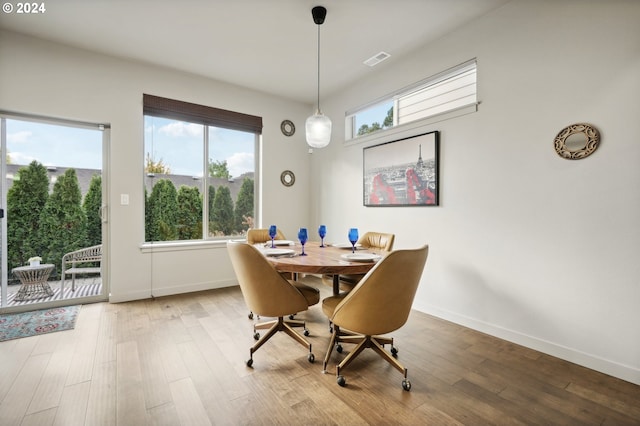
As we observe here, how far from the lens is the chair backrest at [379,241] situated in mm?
2730

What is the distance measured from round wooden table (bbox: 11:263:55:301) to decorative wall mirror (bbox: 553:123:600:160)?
499 centimetres

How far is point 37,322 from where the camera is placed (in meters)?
2.67

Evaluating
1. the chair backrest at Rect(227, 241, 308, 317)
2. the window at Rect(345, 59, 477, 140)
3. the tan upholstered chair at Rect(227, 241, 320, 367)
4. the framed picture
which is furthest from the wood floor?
the window at Rect(345, 59, 477, 140)

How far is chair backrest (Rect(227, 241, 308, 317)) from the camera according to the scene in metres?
1.86

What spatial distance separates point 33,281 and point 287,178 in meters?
3.24

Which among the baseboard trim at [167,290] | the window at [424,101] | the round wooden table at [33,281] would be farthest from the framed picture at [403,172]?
the round wooden table at [33,281]

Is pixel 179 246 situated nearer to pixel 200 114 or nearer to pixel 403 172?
pixel 200 114

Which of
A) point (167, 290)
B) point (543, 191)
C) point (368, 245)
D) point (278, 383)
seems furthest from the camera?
point (167, 290)

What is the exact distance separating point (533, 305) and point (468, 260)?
0.59 m

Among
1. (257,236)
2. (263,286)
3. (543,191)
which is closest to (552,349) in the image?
(543,191)

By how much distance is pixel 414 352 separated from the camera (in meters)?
2.19

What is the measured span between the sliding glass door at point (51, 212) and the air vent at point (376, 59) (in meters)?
3.23

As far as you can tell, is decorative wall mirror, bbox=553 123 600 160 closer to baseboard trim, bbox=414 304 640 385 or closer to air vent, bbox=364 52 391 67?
baseboard trim, bbox=414 304 640 385

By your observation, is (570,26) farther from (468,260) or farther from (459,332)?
(459,332)
